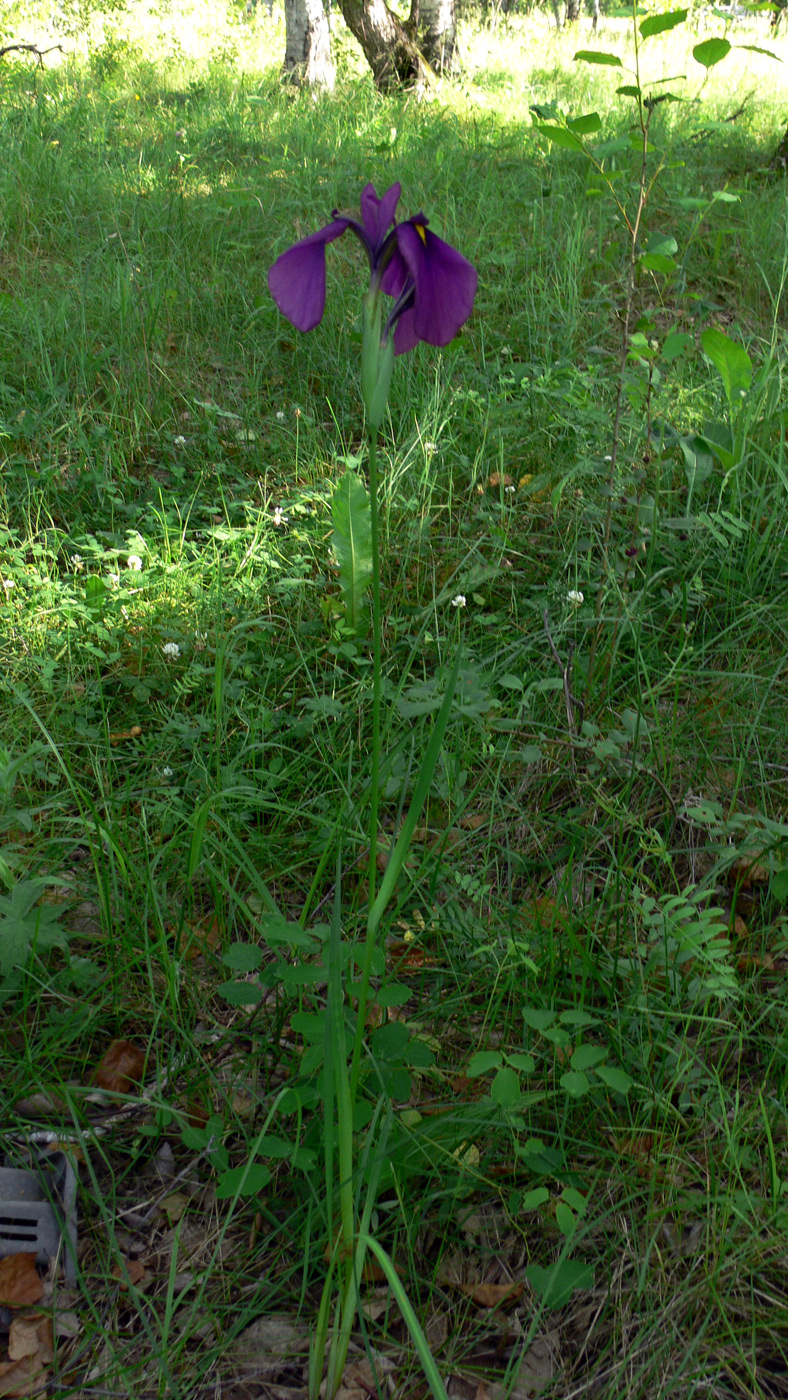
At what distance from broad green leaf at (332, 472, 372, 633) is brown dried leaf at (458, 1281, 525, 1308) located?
1.46m

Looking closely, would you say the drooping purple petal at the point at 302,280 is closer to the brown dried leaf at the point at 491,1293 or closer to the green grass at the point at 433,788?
the green grass at the point at 433,788

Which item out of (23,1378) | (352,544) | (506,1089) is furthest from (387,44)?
(23,1378)

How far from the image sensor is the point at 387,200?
0.99 meters

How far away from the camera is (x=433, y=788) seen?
1.81 m

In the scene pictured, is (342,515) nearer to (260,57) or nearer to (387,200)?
(387,200)

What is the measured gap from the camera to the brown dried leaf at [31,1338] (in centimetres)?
112

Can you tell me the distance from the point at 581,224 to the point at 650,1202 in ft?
11.8

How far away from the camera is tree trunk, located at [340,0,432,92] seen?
646 centimetres

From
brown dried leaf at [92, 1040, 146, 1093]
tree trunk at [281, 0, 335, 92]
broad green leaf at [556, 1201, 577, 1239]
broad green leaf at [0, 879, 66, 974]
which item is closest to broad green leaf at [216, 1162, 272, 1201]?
brown dried leaf at [92, 1040, 146, 1093]

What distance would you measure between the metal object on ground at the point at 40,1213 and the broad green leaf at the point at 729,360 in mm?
2477

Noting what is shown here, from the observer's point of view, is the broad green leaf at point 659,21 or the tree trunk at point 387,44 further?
the tree trunk at point 387,44

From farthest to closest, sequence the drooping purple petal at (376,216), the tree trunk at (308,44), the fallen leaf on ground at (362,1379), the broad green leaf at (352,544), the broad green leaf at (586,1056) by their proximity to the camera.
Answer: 1. the tree trunk at (308,44)
2. the broad green leaf at (352,544)
3. the broad green leaf at (586,1056)
4. the fallen leaf on ground at (362,1379)
5. the drooping purple petal at (376,216)

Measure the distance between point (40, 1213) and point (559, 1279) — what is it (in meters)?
0.71

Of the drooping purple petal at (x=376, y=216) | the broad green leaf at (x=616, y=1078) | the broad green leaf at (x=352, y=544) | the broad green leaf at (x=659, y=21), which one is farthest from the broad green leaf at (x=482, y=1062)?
the broad green leaf at (x=659, y=21)
